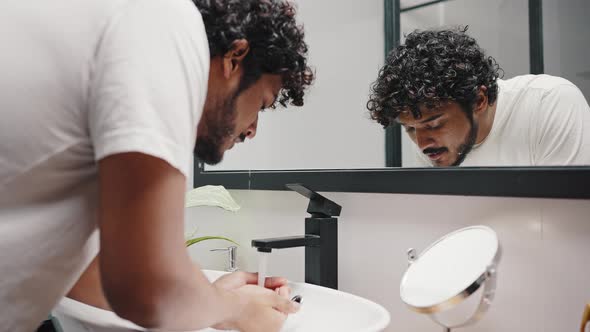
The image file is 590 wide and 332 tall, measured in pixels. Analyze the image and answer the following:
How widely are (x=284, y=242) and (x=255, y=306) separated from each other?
23 cm

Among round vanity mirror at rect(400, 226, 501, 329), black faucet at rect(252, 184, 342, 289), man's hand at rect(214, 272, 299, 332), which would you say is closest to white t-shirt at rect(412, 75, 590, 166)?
round vanity mirror at rect(400, 226, 501, 329)

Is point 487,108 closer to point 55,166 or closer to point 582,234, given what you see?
point 582,234

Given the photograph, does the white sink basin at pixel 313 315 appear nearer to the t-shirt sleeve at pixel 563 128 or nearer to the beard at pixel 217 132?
the beard at pixel 217 132

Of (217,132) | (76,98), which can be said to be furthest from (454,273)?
(76,98)

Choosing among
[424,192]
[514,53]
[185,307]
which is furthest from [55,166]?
[514,53]

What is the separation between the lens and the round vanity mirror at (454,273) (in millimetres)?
680

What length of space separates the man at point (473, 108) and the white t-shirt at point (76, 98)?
1.89 ft

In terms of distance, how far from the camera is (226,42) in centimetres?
77

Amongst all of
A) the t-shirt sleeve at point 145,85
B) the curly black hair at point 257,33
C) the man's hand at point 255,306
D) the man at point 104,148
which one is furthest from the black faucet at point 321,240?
the t-shirt sleeve at point 145,85

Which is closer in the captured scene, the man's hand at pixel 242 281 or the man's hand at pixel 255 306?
the man's hand at pixel 255 306

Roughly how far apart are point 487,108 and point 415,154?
0.18 meters

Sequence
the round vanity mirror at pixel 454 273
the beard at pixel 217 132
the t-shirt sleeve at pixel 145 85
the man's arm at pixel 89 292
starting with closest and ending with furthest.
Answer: the t-shirt sleeve at pixel 145 85 < the round vanity mirror at pixel 454 273 < the beard at pixel 217 132 < the man's arm at pixel 89 292

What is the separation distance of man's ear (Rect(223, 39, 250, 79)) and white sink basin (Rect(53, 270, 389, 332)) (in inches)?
17.7

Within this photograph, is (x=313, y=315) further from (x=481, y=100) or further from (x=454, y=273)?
(x=481, y=100)
